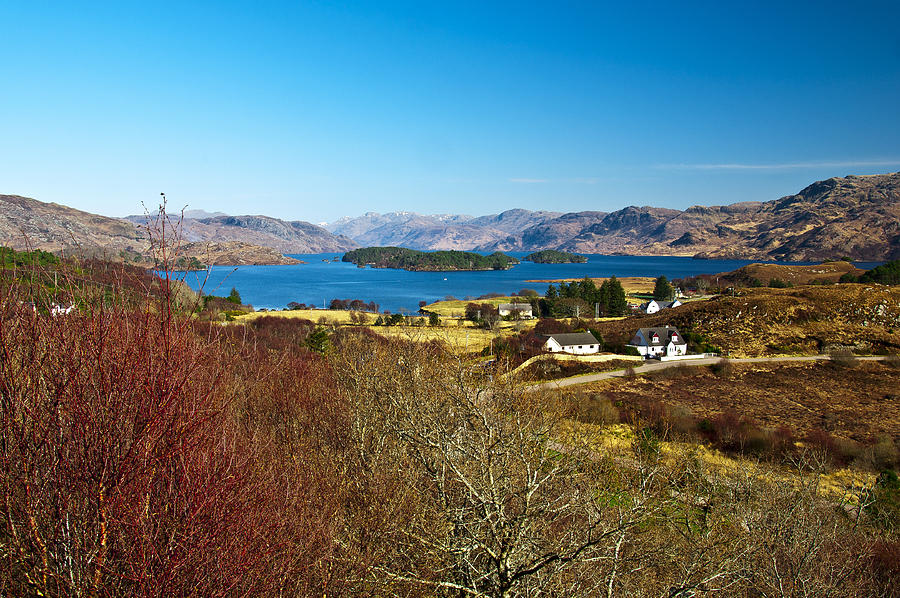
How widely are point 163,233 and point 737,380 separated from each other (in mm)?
41569

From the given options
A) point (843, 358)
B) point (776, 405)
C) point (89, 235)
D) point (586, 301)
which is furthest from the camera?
point (89, 235)

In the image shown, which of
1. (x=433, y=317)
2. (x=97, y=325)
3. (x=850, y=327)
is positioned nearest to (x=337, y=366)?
(x=97, y=325)

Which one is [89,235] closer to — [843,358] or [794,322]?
[794,322]

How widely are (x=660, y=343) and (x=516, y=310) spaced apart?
835 inches

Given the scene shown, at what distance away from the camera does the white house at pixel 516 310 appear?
206 feet

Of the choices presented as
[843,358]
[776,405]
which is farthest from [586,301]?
[776,405]

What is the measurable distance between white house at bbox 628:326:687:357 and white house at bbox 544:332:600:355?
158 inches

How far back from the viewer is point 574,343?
144 feet

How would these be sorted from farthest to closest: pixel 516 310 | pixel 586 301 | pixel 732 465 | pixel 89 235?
1. pixel 89 235
2. pixel 586 301
3. pixel 516 310
4. pixel 732 465

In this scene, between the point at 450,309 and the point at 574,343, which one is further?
the point at 450,309

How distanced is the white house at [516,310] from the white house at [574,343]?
17.0m

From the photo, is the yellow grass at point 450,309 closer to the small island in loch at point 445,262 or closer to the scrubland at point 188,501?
the scrubland at point 188,501

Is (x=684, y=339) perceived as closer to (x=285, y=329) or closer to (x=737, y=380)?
(x=737, y=380)

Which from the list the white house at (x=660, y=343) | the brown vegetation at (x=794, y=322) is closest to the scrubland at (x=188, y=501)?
the white house at (x=660, y=343)
